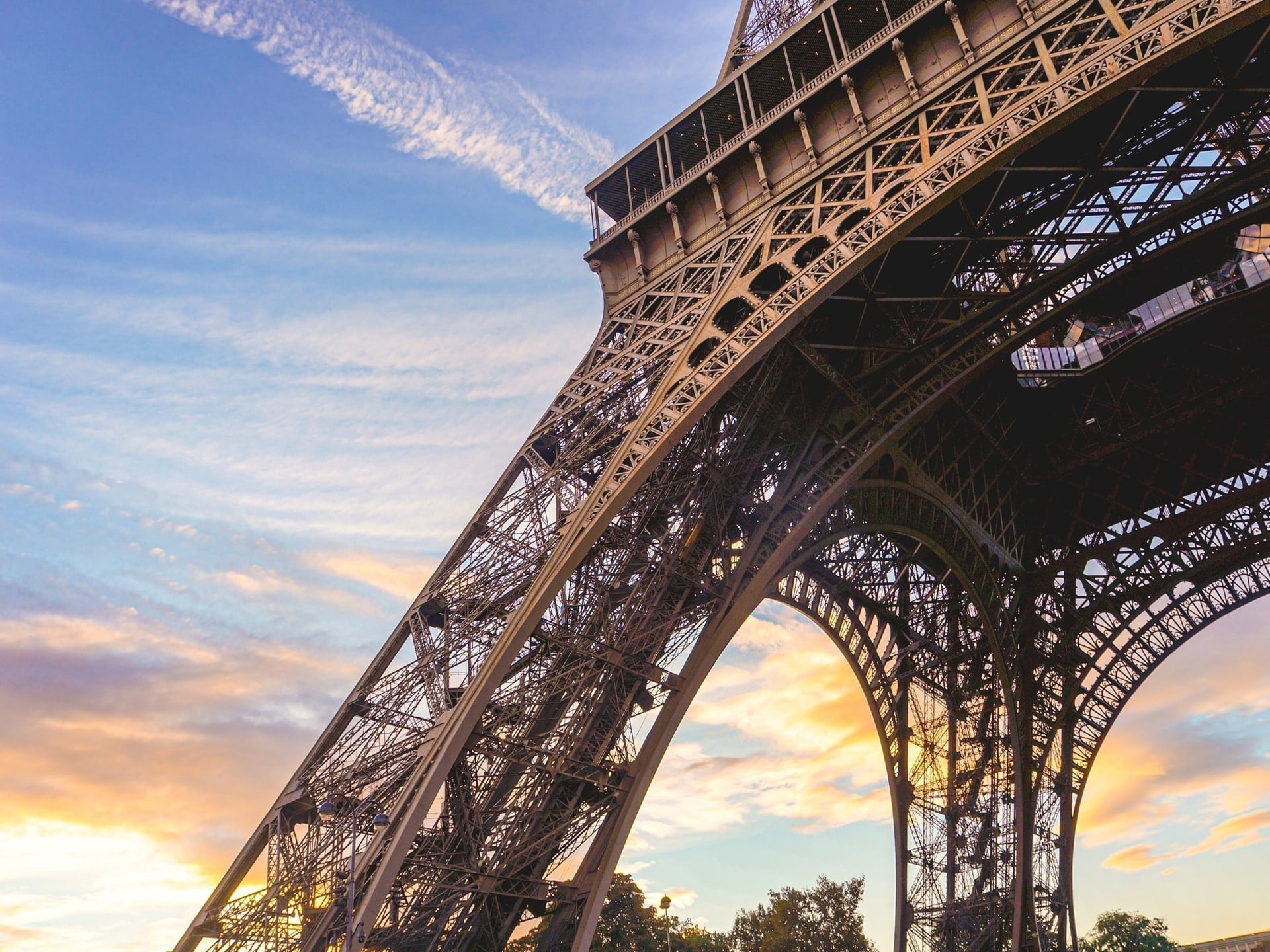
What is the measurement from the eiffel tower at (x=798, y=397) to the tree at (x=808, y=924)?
2237 cm

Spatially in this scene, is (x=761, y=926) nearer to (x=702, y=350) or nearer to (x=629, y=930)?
(x=629, y=930)

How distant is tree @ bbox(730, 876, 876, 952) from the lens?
1690 inches

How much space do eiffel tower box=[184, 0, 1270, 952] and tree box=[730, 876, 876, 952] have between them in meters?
22.4

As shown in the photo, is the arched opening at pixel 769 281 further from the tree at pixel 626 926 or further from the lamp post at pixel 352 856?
the tree at pixel 626 926

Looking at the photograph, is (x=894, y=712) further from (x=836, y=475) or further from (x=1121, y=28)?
(x=1121, y=28)

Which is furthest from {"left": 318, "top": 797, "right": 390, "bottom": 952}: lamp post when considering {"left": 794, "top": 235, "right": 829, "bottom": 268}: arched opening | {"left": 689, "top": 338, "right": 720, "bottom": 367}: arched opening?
{"left": 794, "top": 235, "right": 829, "bottom": 268}: arched opening

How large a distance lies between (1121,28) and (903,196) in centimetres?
343

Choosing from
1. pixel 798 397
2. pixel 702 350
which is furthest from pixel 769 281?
pixel 798 397

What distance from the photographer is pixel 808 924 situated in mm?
43844

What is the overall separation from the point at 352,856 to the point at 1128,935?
6201 cm

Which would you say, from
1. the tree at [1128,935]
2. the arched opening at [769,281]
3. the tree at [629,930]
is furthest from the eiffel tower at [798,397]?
the tree at [1128,935]

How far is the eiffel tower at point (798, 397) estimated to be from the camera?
13.5m

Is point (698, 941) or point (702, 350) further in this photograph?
point (698, 941)

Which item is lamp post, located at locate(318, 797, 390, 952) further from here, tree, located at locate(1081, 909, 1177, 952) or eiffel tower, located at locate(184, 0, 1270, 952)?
tree, located at locate(1081, 909, 1177, 952)
